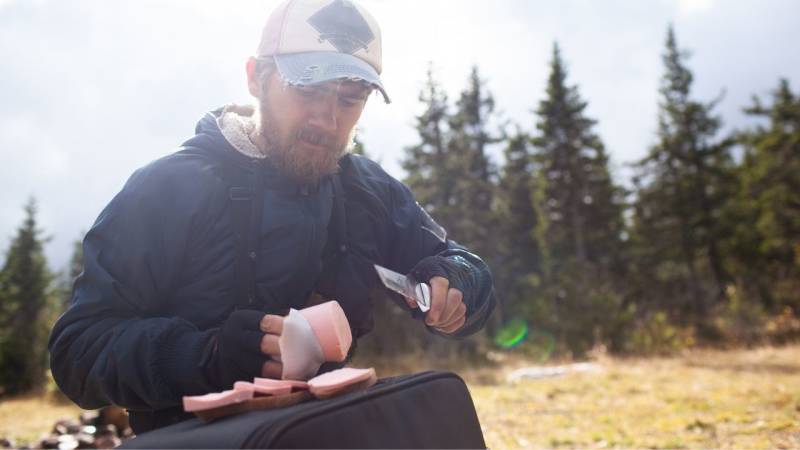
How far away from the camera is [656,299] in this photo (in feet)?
107

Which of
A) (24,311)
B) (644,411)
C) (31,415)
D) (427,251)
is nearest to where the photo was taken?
(427,251)

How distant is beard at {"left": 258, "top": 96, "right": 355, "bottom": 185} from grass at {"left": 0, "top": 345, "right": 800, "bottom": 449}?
3.47 metres

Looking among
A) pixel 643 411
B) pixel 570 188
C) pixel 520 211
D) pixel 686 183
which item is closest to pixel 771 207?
pixel 686 183

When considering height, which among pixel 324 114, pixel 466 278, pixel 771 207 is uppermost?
pixel 771 207

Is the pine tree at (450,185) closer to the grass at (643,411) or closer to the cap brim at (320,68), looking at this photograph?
the grass at (643,411)

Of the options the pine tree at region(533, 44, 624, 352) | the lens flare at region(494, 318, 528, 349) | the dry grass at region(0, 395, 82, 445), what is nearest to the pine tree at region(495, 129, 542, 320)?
the pine tree at region(533, 44, 624, 352)

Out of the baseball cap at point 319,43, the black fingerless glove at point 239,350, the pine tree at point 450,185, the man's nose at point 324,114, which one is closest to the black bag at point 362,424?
the black fingerless glove at point 239,350

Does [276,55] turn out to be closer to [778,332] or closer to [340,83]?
A: [340,83]

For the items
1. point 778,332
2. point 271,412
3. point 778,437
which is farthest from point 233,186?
point 778,332

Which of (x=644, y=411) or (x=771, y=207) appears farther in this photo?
(x=771, y=207)

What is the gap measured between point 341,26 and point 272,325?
114cm

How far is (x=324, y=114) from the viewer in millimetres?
2100

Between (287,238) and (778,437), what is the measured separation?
3.85 meters

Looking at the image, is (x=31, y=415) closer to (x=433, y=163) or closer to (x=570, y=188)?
(x=433, y=163)
